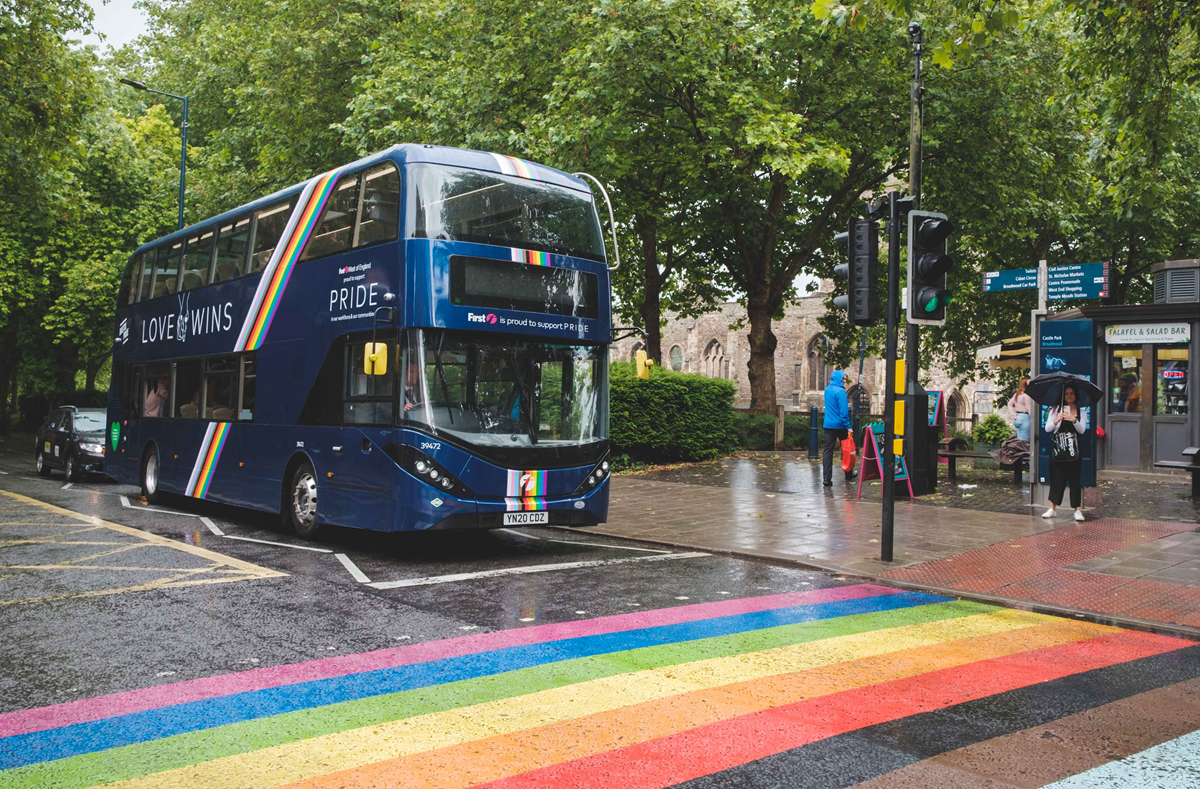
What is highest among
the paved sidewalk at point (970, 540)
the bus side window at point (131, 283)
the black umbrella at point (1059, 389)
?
the bus side window at point (131, 283)

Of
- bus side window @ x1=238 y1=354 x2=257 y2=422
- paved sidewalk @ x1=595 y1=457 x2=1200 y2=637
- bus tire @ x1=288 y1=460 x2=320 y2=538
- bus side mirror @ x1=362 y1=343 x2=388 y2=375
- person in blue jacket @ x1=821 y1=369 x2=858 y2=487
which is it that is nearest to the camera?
paved sidewalk @ x1=595 y1=457 x2=1200 y2=637

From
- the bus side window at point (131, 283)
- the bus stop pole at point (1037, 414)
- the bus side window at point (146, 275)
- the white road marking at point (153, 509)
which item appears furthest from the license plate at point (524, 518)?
the bus side window at point (131, 283)

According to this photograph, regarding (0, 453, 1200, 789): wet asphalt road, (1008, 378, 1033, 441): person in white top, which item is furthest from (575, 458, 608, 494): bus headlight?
(1008, 378, 1033, 441): person in white top

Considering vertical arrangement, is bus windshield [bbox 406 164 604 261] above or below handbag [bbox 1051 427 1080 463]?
above

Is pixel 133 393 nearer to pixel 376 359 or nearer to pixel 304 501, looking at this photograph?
pixel 304 501

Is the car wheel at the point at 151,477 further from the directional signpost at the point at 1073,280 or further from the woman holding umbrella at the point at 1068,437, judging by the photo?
the directional signpost at the point at 1073,280

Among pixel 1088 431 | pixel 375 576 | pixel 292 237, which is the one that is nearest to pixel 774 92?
pixel 1088 431

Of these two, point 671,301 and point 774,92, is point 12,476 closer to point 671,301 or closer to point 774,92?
point 774,92

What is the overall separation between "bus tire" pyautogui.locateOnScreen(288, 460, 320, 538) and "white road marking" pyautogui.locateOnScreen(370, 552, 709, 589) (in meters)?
2.72

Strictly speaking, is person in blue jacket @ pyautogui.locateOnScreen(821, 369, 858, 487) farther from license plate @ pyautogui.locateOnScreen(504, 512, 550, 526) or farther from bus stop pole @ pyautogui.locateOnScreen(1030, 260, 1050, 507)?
license plate @ pyautogui.locateOnScreen(504, 512, 550, 526)

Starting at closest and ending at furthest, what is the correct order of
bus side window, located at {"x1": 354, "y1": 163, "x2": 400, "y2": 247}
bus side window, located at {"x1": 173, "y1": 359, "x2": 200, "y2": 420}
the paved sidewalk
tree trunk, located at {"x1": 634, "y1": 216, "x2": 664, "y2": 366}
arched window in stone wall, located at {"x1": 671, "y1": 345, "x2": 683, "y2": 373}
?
the paved sidewalk → bus side window, located at {"x1": 354, "y1": 163, "x2": 400, "y2": 247} → bus side window, located at {"x1": 173, "y1": 359, "x2": 200, "y2": 420} → tree trunk, located at {"x1": 634, "y1": 216, "x2": 664, "y2": 366} → arched window in stone wall, located at {"x1": 671, "y1": 345, "x2": 683, "y2": 373}

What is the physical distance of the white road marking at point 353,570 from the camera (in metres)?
8.36

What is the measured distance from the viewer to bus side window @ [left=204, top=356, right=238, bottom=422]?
12534mm

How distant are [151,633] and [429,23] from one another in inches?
697
